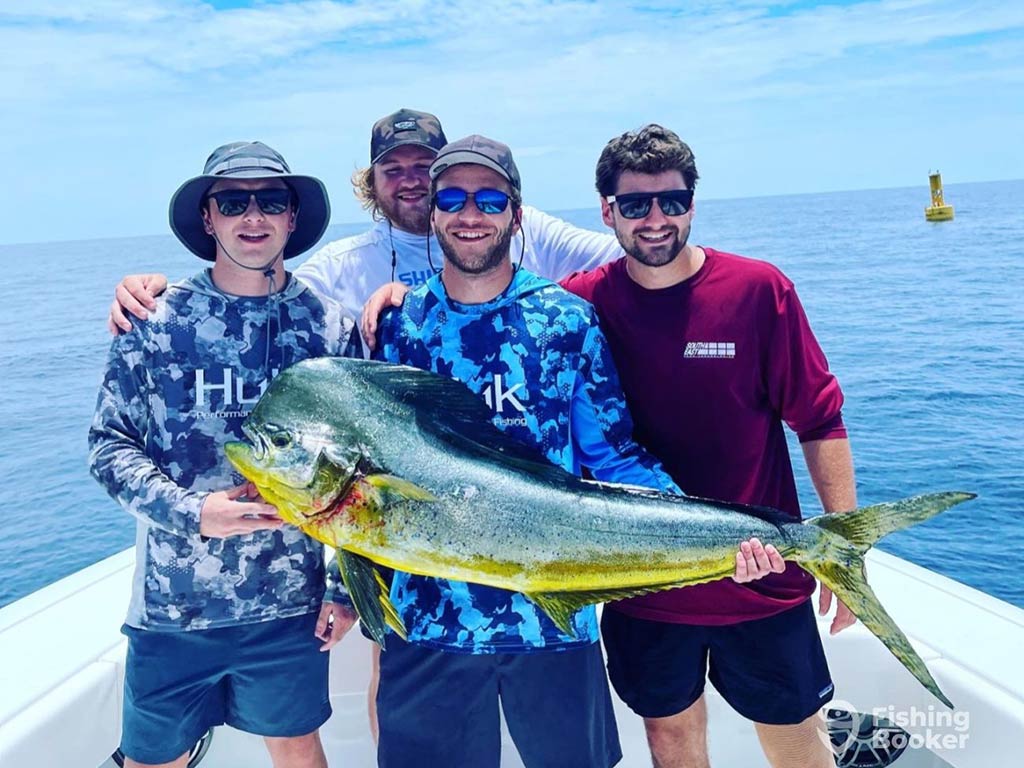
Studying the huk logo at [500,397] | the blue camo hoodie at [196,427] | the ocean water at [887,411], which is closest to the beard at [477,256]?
the huk logo at [500,397]

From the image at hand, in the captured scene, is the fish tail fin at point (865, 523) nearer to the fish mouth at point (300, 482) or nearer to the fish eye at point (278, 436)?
the fish mouth at point (300, 482)

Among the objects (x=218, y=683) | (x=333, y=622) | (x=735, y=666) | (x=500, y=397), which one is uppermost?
(x=500, y=397)

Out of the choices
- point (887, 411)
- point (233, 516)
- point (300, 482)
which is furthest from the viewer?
point (887, 411)

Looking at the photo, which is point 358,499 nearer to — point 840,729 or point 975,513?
point 840,729

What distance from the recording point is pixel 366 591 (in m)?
1.94

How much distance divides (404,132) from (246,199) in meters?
1.08

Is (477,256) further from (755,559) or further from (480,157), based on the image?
(755,559)

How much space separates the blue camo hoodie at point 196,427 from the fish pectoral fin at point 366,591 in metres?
0.45

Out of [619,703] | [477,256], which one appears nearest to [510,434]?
[477,256]

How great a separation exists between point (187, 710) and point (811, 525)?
1768mm

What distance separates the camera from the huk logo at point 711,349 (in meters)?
2.44

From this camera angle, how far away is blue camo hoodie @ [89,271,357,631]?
88.8 inches

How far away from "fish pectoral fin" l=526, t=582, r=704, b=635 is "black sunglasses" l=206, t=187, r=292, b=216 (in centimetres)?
128

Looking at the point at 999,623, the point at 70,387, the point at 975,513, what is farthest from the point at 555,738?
the point at 70,387
